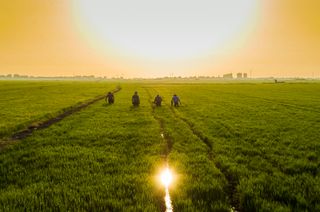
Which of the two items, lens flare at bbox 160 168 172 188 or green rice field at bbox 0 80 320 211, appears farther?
lens flare at bbox 160 168 172 188

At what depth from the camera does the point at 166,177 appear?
9.47 meters

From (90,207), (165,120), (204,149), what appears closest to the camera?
(90,207)

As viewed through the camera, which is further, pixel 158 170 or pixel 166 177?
pixel 158 170

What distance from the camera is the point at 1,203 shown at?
734 centimetres

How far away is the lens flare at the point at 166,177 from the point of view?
890cm

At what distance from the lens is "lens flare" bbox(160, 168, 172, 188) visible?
890 cm

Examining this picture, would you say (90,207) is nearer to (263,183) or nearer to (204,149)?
(263,183)

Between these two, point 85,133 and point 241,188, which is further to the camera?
point 85,133

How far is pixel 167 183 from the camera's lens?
351 inches

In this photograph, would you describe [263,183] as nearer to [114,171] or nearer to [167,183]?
[167,183]

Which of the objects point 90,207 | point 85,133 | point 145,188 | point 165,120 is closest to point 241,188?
point 145,188

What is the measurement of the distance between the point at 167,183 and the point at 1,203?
490 centimetres

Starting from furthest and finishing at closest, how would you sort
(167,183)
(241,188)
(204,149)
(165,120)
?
(165,120), (204,149), (167,183), (241,188)

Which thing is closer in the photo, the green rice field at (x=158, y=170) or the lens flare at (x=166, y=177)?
the green rice field at (x=158, y=170)
